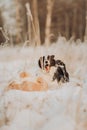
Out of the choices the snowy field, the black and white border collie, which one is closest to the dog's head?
the black and white border collie

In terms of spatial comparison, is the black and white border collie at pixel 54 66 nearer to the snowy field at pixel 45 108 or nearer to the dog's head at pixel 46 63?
the dog's head at pixel 46 63

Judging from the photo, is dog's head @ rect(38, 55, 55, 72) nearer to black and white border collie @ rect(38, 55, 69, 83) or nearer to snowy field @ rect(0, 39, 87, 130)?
black and white border collie @ rect(38, 55, 69, 83)

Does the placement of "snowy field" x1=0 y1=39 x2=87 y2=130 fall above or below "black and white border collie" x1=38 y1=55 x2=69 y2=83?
above

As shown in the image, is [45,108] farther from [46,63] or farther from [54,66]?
[54,66]

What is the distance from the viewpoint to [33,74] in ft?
18.4

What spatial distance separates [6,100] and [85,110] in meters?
0.78

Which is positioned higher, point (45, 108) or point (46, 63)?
point (45, 108)

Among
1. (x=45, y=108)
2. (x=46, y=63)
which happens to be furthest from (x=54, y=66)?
(x=45, y=108)

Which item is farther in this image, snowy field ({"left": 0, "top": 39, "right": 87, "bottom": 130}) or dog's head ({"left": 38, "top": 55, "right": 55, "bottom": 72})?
dog's head ({"left": 38, "top": 55, "right": 55, "bottom": 72})

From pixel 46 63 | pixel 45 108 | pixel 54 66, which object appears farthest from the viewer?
pixel 54 66

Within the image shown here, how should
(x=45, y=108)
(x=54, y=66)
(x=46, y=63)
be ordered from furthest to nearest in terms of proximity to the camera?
(x=54, y=66) < (x=46, y=63) < (x=45, y=108)

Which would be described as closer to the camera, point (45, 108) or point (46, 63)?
point (45, 108)

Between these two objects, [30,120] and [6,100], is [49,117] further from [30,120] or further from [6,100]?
[6,100]

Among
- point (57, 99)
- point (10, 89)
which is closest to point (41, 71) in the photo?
point (10, 89)
